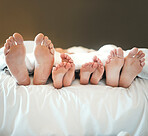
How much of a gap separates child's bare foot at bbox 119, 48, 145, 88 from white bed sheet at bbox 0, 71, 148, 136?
9 centimetres

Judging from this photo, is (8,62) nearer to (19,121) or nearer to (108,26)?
(19,121)

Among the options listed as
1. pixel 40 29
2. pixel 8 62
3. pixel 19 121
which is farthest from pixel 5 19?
pixel 19 121

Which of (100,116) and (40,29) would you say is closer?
(100,116)

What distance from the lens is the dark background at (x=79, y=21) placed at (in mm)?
1968

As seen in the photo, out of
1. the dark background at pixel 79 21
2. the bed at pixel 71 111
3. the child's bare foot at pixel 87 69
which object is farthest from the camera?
the dark background at pixel 79 21

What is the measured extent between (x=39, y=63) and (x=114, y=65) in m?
0.37

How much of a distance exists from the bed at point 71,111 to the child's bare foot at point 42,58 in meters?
0.07

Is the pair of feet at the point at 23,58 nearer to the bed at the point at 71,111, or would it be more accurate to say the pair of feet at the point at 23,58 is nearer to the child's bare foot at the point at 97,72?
the bed at the point at 71,111

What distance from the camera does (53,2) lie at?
1.96m

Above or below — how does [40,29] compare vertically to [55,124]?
above

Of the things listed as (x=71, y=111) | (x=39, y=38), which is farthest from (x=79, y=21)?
(x=71, y=111)

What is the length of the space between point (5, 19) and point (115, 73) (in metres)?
1.74

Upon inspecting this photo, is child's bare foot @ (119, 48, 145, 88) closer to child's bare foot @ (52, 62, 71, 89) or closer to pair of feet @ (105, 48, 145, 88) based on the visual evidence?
pair of feet @ (105, 48, 145, 88)

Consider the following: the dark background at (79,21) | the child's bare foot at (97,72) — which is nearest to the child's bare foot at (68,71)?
the child's bare foot at (97,72)
